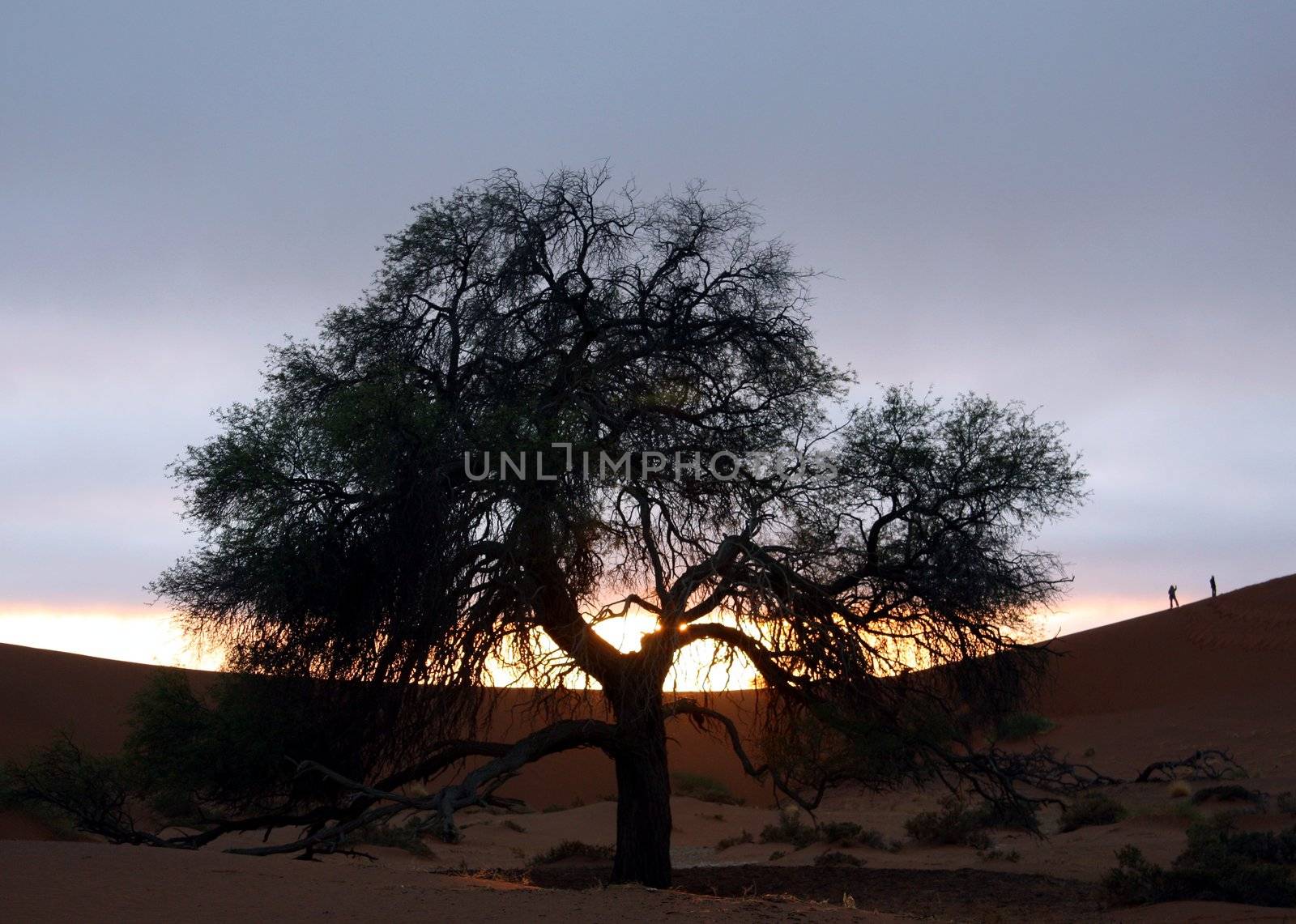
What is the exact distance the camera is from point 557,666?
38.7 ft

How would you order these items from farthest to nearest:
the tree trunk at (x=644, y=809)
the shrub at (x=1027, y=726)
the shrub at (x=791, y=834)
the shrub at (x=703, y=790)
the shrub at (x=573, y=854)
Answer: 1. the shrub at (x=703, y=790)
2. the shrub at (x=1027, y=726)
3. the shrub at (x=791, y=834)
4. the shrub at (x=573, y=854)
5. the tree trunk at (x=644, y=809)

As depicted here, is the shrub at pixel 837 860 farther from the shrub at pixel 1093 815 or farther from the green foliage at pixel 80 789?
the green foliage at pixel 80 789

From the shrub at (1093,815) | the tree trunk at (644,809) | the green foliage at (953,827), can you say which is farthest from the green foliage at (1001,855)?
the tree trunk at (644,809)

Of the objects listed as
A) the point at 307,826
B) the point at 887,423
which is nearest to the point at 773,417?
the point at 887,423

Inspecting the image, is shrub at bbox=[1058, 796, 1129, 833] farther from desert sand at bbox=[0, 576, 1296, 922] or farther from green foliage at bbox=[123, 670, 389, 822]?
green foliage at bbox=[123, 670, 389, 822]

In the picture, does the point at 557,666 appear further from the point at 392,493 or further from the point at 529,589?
the point at 392,493

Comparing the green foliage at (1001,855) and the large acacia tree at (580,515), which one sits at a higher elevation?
the large acacia tree at (580,515)

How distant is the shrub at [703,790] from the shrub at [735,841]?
35.7 ft

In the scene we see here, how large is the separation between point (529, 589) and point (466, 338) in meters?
3.62

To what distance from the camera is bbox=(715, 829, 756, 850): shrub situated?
25438 mm

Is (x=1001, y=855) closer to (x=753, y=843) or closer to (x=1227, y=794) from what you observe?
(x=1227, y=794)

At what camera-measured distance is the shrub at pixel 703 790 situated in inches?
1526

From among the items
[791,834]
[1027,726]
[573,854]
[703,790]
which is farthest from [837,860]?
[1027,726]

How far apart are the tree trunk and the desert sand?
124 cm
